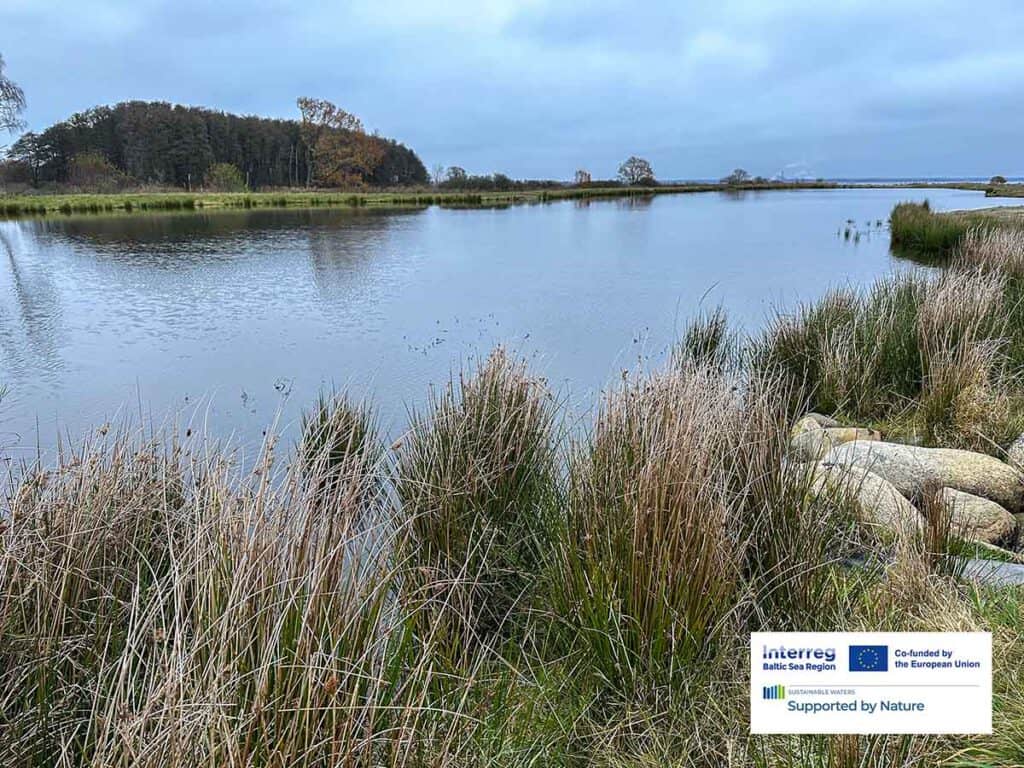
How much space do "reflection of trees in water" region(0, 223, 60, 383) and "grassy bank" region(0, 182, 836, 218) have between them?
2046 centimetres

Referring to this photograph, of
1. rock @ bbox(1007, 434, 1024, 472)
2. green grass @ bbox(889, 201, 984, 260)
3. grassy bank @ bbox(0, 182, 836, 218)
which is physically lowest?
rock @ bbox(1007, 434, 1024, 472)

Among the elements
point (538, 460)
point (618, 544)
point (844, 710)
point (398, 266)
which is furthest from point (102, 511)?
point (398, 266)

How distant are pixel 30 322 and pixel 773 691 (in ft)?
36.1

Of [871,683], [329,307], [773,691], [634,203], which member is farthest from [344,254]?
[634,203]

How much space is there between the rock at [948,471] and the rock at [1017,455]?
0.06 metres

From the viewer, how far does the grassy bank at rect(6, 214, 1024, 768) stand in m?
1.53

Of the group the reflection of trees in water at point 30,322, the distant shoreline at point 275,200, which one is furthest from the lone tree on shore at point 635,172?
the reflection of trees in water at point 30,322

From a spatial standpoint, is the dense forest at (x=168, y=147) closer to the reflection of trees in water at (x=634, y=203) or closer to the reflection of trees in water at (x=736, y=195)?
the reflection of trees in water at (x=634, y=203)

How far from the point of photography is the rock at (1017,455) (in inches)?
157

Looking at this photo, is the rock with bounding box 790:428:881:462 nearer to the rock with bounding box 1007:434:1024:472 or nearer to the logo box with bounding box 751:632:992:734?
the rock with bounding box 1007:434:1024:472

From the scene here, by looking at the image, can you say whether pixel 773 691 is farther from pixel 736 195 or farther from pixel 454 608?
pixel 736 195

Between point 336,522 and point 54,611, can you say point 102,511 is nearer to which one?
point 54,611

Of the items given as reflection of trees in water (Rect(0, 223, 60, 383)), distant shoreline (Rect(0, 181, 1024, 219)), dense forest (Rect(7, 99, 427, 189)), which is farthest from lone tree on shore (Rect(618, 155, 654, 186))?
reflection of trees in water (Rect(0, 223, 60, 383))

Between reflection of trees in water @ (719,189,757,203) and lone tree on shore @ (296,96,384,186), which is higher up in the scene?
lone tree on shore @ (296,96,384,186)
